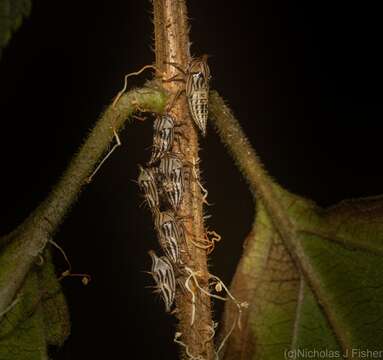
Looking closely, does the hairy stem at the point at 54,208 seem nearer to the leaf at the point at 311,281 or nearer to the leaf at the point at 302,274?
the leaf at the point at 302,274

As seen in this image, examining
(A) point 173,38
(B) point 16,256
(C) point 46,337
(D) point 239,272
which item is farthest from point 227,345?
(A) point 173,38

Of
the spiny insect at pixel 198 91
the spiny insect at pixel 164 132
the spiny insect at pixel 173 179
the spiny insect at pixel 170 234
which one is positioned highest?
the spiny insect at pixel 198 91

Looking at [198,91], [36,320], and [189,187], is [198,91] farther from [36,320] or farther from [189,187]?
[36,320]

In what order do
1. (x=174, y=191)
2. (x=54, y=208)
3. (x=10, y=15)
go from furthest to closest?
(x=174, y=191)
(x=54, y=208)
(x=10, y=15)

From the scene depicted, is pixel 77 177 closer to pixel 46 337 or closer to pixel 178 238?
pixel 178 238

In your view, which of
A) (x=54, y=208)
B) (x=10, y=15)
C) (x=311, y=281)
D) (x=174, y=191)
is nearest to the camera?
(x=10, y=15)

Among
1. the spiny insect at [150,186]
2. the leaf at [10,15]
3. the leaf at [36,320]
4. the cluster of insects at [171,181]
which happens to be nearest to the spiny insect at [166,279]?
the cluster of insects at [171,181]

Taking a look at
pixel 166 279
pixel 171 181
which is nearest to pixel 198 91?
pixel 171 181
